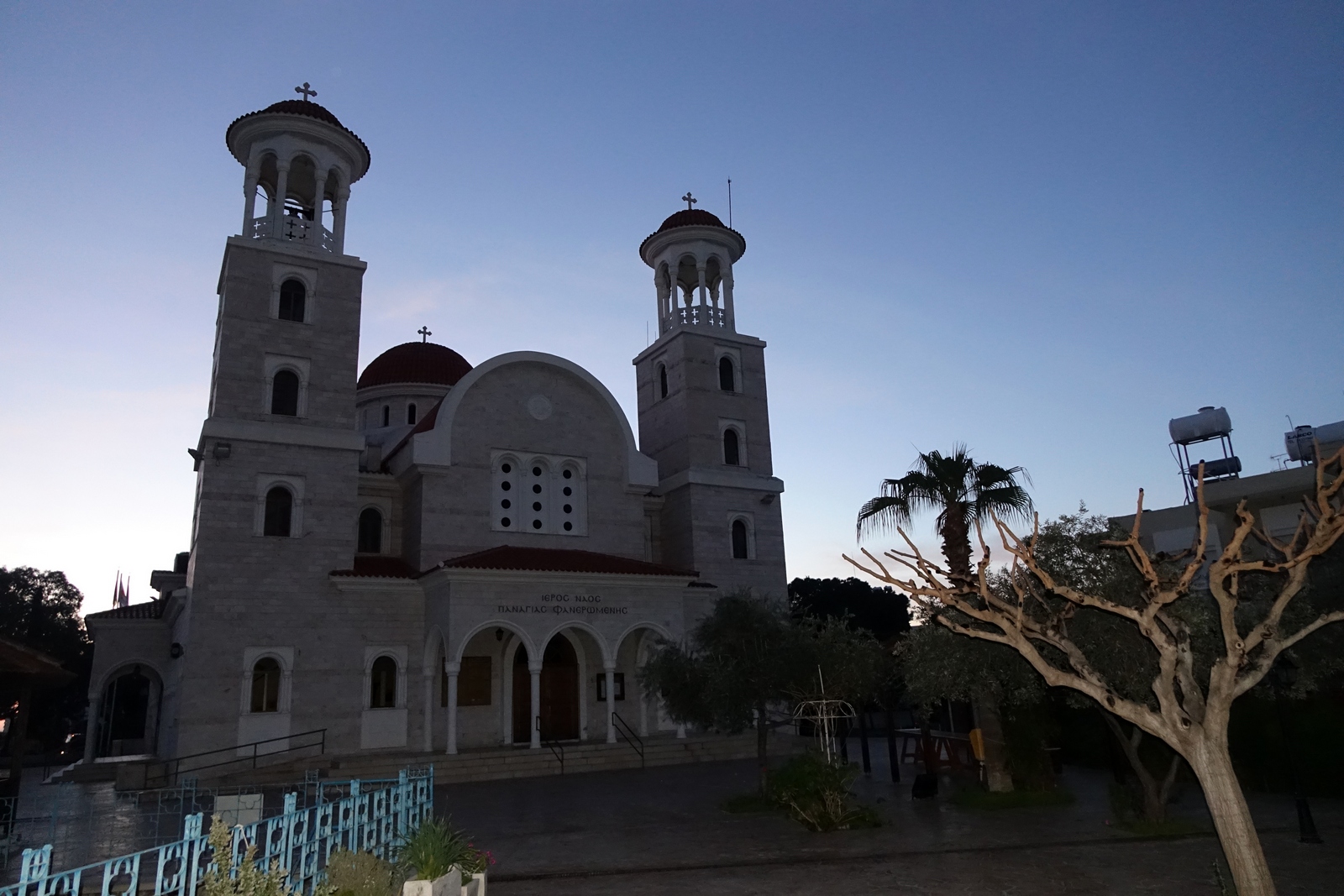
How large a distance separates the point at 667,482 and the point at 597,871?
20.6 metres

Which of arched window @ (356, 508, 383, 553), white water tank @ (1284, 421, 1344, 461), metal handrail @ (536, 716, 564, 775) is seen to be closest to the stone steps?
metal handrail @ (536, 716, 564, 775)

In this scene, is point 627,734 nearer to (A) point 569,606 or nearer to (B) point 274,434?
(A) point 569,606

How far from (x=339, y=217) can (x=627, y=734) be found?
58.2 feet

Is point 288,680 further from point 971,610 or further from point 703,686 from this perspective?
point 971,610

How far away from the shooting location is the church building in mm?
22938

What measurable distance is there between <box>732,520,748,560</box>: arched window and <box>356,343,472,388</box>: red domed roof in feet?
44.2

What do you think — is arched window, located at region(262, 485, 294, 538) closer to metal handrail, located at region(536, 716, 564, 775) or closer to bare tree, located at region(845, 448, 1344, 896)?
metal handrail, located at region(536, 716, 564, 775)

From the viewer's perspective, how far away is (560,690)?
26.8 metres

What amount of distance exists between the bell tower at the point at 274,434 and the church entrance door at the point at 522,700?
5.74 m

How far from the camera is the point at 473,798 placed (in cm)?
1839

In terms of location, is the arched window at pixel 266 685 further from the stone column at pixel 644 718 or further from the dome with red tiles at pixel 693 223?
the dome with red tiles at pixel 693 223

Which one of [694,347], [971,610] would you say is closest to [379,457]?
[694,347]

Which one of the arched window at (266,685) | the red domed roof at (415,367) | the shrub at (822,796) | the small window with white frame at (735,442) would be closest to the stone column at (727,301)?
the small window with white frame at (735,442)

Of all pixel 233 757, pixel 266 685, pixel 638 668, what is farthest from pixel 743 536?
pixel 233 757
